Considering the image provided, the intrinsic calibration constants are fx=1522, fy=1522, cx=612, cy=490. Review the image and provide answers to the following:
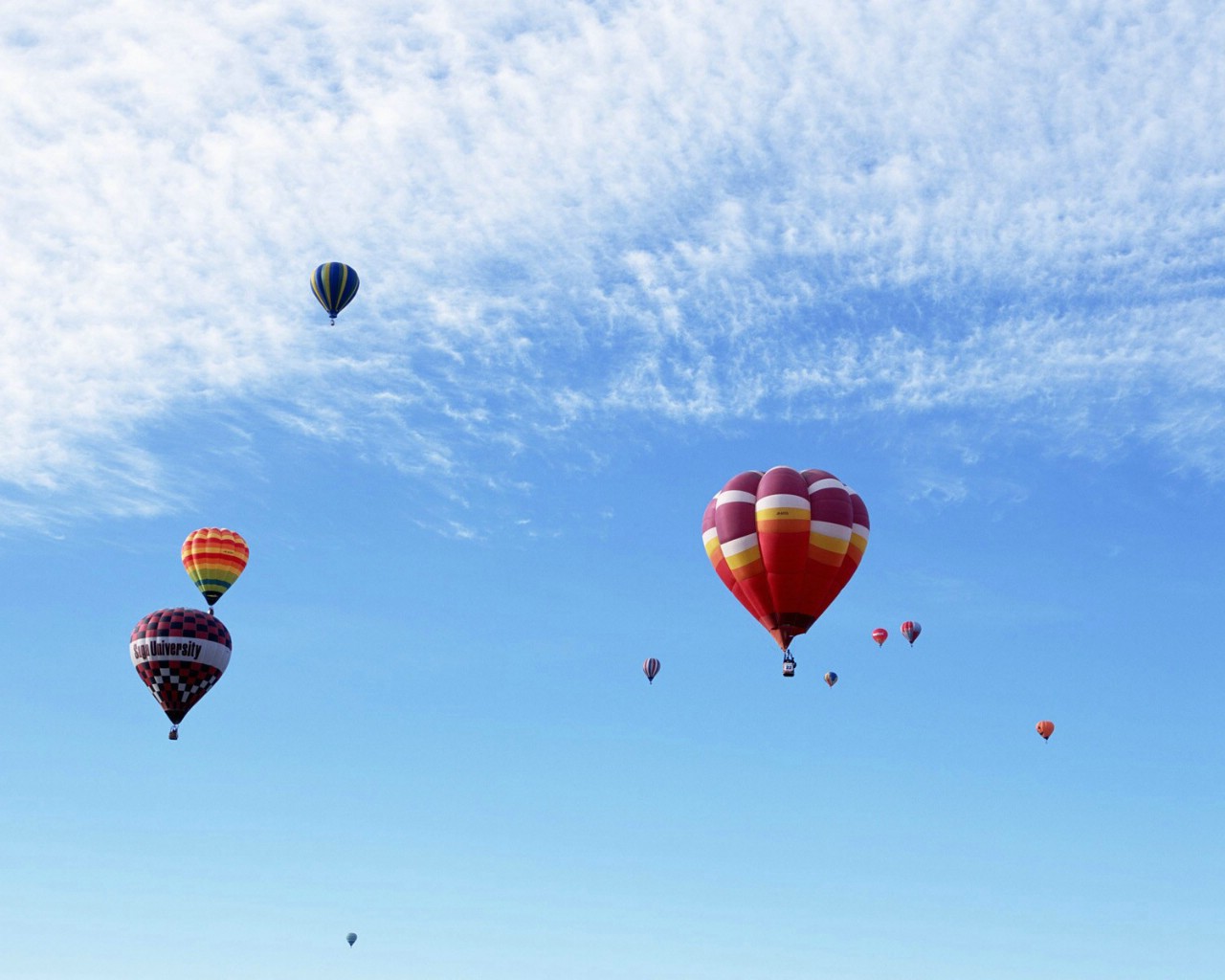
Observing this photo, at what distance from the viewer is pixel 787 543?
57875mm

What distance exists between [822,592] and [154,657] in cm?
3054

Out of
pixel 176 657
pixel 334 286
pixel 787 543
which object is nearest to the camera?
pixel 787 543

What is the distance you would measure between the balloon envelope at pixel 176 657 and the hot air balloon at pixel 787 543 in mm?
24857

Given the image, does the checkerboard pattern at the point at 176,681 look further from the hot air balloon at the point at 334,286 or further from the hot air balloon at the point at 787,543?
the hot air balloon at the point at 787,543

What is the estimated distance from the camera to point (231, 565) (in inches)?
3017

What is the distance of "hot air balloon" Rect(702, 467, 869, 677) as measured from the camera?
5803cm

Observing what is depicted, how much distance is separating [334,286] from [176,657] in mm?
19093

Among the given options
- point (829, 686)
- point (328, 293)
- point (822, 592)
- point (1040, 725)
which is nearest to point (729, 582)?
point (822, 592)

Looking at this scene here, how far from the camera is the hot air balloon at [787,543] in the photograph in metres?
58.0

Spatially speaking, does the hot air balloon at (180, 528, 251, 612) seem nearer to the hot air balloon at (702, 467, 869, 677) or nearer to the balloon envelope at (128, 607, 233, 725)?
the balloon envelope at (128, 607, 233, 725)

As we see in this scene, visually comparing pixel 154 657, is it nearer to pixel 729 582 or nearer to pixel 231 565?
pixel 231 565

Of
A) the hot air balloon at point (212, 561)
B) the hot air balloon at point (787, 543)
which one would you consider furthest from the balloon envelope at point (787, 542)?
the hot air balloon at point (212, 561)

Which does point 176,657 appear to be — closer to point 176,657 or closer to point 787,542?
point 176,657

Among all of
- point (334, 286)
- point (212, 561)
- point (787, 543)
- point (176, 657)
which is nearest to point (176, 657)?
point (176, 657)
